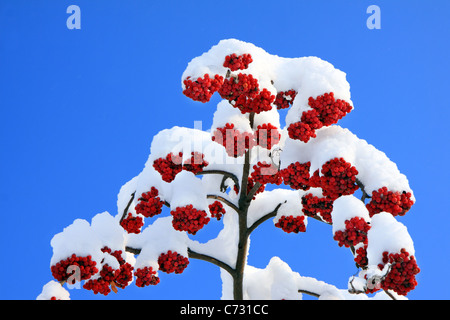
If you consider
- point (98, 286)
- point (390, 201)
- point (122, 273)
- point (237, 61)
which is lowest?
point (98, 286)

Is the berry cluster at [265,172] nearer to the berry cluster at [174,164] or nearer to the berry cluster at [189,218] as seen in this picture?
the berry cluster at [174,164]

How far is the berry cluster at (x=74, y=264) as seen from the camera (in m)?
5.92

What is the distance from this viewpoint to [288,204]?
25.0 ft

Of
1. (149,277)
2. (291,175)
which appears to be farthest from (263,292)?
(291,175)

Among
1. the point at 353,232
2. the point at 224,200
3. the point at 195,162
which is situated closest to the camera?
the point at 353,232

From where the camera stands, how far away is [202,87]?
18.9ft

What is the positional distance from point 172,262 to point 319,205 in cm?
201

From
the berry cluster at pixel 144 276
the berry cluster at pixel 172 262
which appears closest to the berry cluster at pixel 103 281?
the berry cluster at pixel 144 276

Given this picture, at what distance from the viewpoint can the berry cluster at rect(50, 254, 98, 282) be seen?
19.4 ft

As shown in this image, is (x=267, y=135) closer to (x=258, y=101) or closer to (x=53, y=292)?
(x=258, y=101)

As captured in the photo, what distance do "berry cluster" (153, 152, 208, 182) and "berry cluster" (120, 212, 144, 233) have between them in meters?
1.44

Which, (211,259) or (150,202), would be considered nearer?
(150,202)

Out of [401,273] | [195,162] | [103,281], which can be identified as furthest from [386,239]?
[103,281]

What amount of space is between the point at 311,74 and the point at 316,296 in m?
3.41
